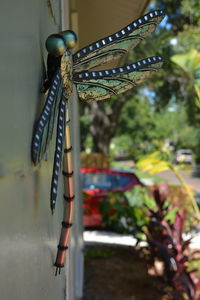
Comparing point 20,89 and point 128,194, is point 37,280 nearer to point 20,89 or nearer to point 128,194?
point 20,89

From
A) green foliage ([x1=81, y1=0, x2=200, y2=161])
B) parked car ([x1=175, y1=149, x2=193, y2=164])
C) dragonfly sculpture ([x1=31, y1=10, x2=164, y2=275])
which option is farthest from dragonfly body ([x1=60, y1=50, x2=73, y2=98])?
parked car ([x1=175, y1=149, x2=193, y2=164])

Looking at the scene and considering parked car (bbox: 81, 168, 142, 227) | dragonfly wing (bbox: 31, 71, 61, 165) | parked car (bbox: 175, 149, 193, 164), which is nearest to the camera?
dragonfly wing (bbox: 31, 71, 61, 165)

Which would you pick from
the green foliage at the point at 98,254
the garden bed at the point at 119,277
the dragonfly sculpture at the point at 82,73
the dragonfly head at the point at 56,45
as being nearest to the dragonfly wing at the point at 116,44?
the dragonfly sculpture at the point at 82,73

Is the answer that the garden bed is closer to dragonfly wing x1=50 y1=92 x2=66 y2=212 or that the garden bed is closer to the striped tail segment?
the striped tail segment

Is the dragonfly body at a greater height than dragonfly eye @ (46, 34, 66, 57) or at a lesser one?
lesser

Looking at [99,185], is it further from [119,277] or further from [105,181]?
[119,277]

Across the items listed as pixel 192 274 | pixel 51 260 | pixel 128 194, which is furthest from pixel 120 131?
pixel 51 260

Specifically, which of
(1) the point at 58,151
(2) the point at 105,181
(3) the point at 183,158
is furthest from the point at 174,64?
(1) the point at 58,151
